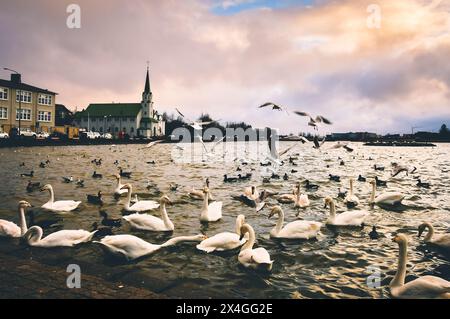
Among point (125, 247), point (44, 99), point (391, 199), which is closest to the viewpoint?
point (125, 247)

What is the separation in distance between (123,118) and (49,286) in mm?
137772

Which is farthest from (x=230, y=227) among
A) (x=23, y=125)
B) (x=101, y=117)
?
(x=101, y=117)

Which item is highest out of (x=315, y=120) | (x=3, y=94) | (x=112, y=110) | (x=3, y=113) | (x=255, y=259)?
(x=112, y=110)

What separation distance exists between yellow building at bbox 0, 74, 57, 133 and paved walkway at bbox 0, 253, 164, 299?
230 ft

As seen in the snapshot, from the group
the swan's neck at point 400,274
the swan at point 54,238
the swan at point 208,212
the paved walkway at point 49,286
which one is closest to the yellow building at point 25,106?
the swan at point 208,212

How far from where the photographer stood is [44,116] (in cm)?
8144

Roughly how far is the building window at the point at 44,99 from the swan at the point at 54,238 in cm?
8149

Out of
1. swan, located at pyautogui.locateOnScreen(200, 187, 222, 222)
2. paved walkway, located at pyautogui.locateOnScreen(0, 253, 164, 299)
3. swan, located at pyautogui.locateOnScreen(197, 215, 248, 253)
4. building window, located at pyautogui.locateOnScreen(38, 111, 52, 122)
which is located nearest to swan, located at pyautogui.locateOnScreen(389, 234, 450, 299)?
swan, located at pyautogui.locateOnScreen(197, 215, 248, 253)

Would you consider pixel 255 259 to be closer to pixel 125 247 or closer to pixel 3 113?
pixel 125 247

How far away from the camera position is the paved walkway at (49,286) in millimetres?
5657

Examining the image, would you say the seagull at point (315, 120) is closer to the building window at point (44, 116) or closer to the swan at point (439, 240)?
the swan at point (439, 240)

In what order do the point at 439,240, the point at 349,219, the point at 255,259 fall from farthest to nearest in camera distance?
the point at 349,219, the point at 439,240, the point at 255,259

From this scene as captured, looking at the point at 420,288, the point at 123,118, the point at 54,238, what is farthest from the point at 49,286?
the point at 123,118

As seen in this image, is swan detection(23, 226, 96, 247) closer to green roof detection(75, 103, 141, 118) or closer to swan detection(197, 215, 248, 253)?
swan detection(197, 215, 248, 253)
